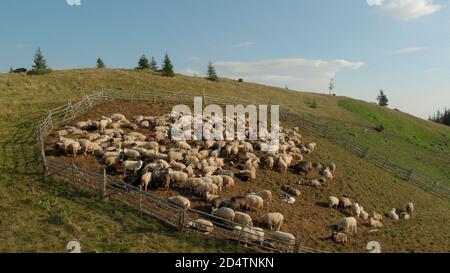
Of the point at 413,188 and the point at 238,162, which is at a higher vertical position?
the point at 238,162

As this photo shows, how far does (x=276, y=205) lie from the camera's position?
63.2ft

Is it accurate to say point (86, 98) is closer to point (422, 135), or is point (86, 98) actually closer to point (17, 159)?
point (17, 159)

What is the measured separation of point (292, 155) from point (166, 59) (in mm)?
37390

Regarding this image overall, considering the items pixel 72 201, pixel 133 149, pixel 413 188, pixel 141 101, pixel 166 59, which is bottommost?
pixel 413 188

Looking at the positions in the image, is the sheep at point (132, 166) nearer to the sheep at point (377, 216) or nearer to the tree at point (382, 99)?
the sheep at point (377, 216)

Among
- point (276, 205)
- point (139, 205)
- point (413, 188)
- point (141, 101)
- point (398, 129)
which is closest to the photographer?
point (139, 205)

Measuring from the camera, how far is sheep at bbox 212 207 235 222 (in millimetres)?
16344

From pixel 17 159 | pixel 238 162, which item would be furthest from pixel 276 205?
pixel 17 159

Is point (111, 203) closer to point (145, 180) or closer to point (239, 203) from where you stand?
point (145, 180)

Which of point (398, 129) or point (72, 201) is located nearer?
point (72, 201)

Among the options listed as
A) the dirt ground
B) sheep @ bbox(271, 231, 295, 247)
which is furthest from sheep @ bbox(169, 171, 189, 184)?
sheep @ bbox(271, 231, 295, 247)

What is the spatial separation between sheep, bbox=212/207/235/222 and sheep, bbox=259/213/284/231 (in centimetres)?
151

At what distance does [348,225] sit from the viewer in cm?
1800

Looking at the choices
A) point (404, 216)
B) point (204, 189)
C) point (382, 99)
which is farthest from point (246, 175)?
point (382, 99)
